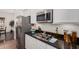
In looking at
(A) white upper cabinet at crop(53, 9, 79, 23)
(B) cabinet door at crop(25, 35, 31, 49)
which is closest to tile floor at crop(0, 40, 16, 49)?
(B) cabinet door at crop(25, 35, 31, 49)

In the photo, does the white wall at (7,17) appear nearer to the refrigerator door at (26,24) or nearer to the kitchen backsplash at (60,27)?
the refrigerator door at (26,24)

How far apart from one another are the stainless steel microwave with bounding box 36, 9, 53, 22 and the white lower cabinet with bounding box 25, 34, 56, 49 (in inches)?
10.1

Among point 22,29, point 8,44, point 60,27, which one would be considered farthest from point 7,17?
point 60,27

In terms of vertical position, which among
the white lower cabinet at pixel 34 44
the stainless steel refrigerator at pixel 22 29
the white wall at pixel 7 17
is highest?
the white wall at pixel 7 17

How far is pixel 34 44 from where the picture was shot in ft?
4.90

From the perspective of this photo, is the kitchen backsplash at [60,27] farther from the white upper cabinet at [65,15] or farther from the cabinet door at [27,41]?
the cabinet door at [27,41]

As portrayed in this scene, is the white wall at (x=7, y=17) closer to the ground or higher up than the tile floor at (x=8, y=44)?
higher up

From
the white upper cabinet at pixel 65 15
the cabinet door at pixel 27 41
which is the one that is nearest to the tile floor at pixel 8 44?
the cabinet door at pixel 27 41

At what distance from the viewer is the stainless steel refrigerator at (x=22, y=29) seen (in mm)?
1462

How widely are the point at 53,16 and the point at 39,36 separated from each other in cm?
31

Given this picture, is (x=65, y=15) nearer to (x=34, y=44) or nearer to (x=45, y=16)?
(x=45, y=16)

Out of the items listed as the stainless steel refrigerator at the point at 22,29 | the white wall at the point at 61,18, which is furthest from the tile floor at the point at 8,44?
the white wall at the point at 61,18

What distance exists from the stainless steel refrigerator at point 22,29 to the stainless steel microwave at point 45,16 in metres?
0.13
